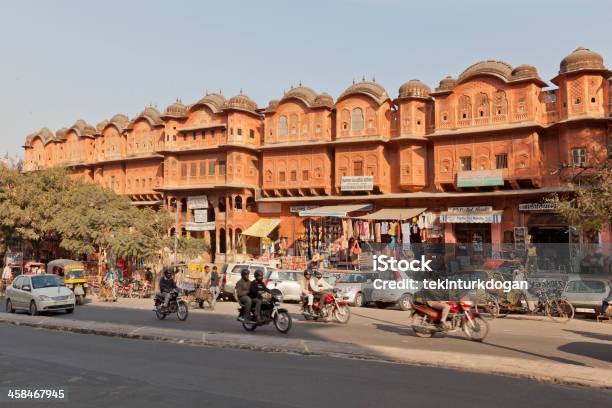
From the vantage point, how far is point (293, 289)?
20906mm

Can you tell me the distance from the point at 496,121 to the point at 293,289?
17.3 meters

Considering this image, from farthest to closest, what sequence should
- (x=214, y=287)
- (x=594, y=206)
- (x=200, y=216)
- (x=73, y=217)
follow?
(x=200, y=216), (x=73, y=217), (x=214, y=287), (x=594, y=206)

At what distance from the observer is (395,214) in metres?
30.4

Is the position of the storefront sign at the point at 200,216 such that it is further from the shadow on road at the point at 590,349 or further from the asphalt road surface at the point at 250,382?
the shadow on road at the point at 590,349

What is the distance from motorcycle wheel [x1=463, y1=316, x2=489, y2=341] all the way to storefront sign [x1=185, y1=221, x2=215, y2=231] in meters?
29.3

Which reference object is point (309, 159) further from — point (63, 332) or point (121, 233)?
point (63, 332)

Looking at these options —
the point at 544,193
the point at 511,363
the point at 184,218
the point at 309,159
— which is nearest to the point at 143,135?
the point at 184,218

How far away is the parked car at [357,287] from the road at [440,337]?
1.24 m

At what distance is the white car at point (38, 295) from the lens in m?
16.7

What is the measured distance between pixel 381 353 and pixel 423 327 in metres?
2.64

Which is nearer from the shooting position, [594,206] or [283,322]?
[283,322]

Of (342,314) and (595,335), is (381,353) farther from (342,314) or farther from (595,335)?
(595,335)

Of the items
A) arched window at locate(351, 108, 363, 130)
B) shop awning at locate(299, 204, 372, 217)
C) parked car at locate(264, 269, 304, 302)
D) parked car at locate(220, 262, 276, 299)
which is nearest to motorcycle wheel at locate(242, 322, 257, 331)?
parked car at locate(264, 269, 304, 302)

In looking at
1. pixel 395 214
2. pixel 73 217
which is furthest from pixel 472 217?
pixel 73 217
